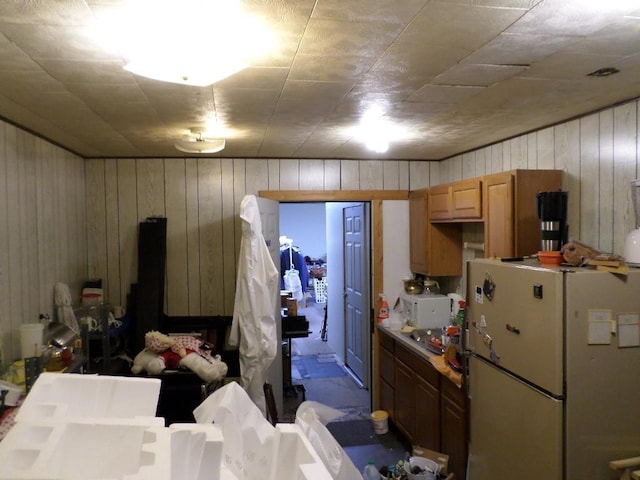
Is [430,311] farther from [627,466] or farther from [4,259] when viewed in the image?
[4,259]

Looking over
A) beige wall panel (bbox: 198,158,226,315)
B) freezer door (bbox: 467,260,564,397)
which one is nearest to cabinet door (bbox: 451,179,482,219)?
freezer door (bbox: 467,260,564,397)

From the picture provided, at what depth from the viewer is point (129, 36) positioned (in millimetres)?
1533

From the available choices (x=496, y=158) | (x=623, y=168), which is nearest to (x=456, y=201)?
(x=496, y=158)

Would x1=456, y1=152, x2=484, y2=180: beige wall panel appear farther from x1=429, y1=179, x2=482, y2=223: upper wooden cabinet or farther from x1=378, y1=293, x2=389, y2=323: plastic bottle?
x1=378, y1=293, x2=389, y2=323: plastic bottle

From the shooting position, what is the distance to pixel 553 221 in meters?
2.54

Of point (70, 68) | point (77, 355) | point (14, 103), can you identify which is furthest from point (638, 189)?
point (77, 355)

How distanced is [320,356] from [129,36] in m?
5.45

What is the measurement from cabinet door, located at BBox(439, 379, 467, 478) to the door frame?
1.29 metres

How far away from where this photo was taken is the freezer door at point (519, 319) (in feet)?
6.80

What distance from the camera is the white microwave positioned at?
4.12 meters

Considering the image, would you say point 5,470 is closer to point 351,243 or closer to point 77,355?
point 77,355

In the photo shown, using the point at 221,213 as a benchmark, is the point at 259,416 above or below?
below

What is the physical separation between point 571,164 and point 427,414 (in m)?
1.96

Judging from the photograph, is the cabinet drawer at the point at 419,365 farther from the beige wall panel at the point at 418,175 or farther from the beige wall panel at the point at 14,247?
the beige wall panel at the point at 14,247
